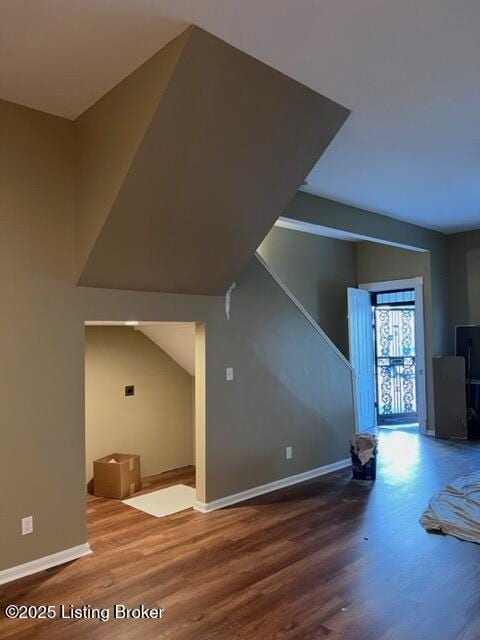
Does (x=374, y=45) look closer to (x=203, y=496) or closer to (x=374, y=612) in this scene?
(x=374, y=612)

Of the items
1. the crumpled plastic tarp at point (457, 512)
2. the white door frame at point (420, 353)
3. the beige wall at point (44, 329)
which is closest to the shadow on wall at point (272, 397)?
the beige wall at point (44, 329)

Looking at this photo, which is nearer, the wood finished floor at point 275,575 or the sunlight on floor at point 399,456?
the wood finished floor at point 275,575

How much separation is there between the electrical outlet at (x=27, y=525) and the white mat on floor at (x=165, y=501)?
1153 millimetres

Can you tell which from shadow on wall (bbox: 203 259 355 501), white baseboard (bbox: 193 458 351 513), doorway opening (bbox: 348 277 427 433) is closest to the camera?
white baseboard (bbox: 193 458 351 513)

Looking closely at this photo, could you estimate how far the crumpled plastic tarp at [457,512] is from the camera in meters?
3.47

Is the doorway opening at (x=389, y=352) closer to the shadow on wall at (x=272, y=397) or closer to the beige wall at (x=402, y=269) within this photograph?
the beige wall at (x=402, y=269)

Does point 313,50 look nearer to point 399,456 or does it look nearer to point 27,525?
point 27,525

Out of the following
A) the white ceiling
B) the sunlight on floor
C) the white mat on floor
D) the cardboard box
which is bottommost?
the white mat on floor

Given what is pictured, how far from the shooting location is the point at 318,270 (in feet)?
23.4

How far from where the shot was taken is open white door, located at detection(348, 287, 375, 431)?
7000mm

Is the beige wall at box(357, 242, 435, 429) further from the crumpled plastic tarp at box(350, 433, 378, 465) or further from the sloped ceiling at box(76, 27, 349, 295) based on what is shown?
the sloped ceiling at box(76, 27, 349, 295)

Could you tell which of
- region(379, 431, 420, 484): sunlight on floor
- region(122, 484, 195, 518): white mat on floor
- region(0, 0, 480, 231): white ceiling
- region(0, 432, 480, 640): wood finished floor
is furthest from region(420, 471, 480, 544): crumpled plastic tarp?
region(0, 0, 480, 231): white ceiling

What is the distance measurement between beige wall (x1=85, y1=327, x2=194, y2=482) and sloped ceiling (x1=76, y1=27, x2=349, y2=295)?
1.41 metres

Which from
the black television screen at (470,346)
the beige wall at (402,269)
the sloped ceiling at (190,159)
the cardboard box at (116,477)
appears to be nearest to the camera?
the sloped ceiling at (190,159)
